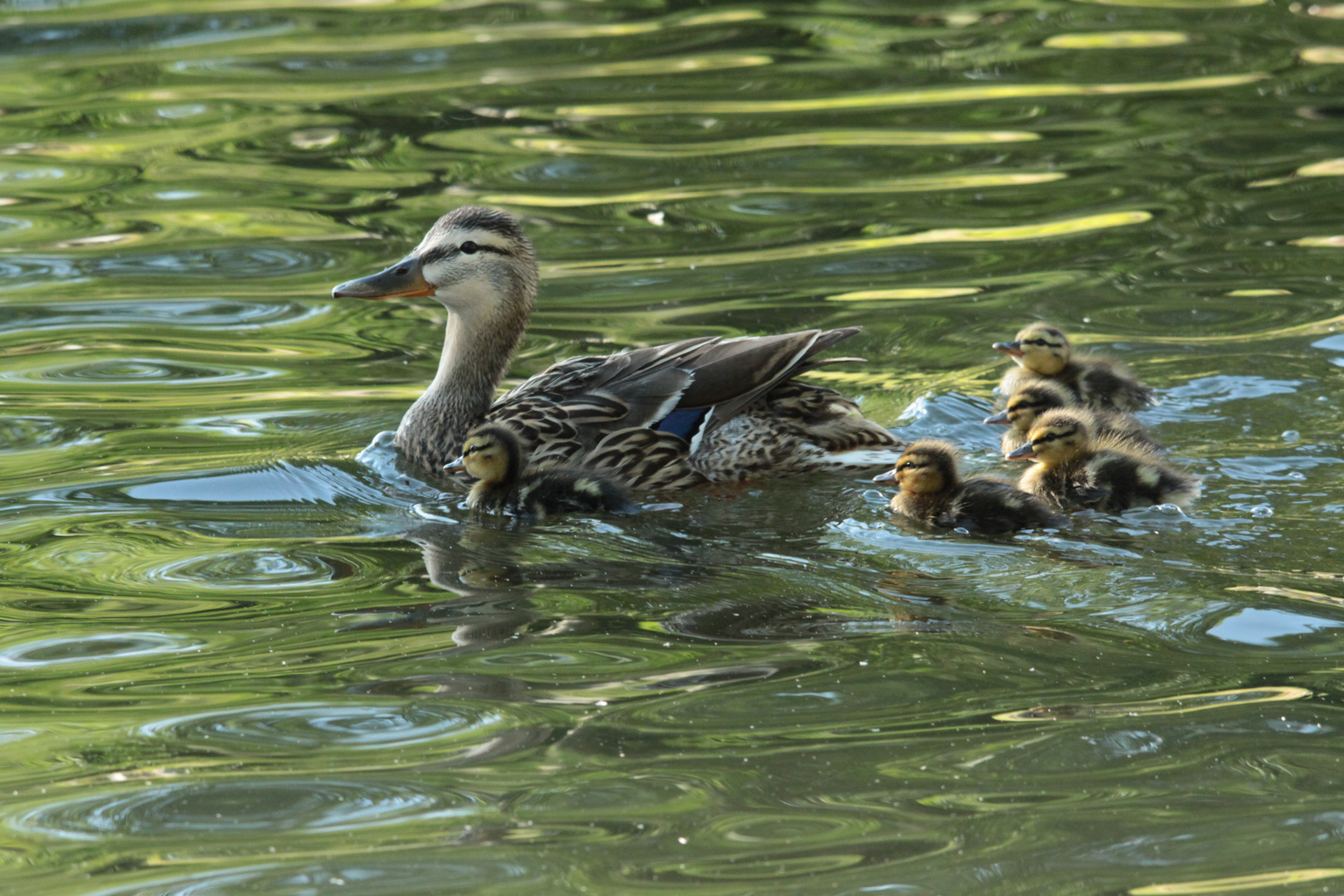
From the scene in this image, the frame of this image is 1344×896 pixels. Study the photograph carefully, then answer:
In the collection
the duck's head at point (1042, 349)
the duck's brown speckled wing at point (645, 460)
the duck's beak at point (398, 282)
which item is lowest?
the duck's brown speckled wing at point (645, 460)

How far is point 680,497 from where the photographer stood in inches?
228

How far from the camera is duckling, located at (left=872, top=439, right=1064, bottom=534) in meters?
5.03

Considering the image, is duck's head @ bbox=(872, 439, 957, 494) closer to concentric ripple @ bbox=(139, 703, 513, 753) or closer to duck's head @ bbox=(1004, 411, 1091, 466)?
duck's head @ bbox=(1004, 411, 1091, 466)

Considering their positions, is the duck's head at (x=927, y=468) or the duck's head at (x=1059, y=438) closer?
the duck's head at (x=927, y=468)

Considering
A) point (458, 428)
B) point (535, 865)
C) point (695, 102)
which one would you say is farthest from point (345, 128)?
point (535, 865)

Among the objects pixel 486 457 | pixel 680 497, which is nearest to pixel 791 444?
pixel 680 497

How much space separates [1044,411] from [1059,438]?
437 mm

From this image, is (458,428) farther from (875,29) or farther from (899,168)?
(875,29)

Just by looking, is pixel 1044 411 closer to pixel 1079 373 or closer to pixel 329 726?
pixel 1079 373

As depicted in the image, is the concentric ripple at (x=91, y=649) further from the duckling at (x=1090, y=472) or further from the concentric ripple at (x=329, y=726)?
the duckling at (x=1090, y=472)

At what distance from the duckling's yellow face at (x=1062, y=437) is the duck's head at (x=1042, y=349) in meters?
0.87

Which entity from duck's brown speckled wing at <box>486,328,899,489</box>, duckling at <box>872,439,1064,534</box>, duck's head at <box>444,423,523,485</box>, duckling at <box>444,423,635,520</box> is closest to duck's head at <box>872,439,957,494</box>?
duckling at <box>872,439,1064,534</box>

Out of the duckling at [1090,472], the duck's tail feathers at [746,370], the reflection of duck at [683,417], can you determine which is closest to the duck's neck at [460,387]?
the reflection of duck at [683,417]

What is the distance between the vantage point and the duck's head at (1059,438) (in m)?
5.28
